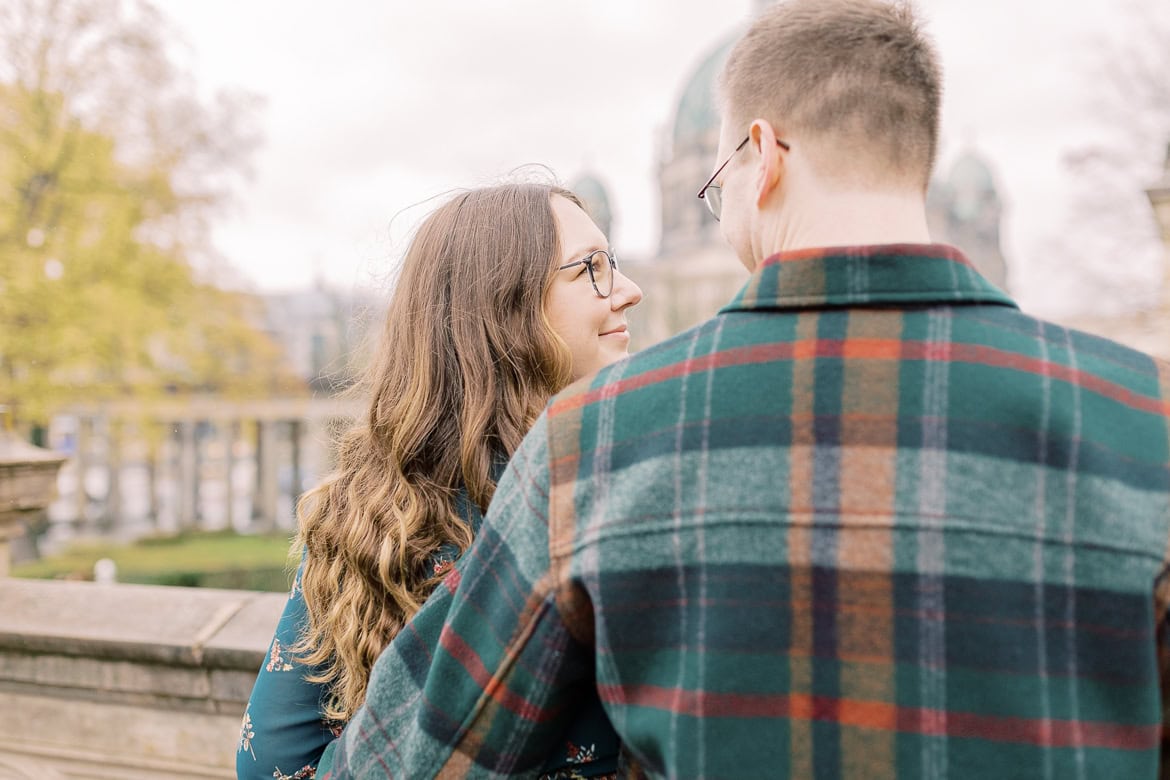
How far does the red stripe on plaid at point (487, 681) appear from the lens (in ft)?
4.36

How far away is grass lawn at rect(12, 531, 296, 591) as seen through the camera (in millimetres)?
14508

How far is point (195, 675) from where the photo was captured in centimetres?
321

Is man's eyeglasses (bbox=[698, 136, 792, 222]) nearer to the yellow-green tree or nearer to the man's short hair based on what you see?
the man's short hair

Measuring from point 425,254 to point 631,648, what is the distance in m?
1.10

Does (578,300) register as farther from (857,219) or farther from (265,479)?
(265,479)

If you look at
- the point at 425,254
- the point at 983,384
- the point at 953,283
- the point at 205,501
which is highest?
the point at 425,254

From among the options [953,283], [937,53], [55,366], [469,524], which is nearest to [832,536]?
[953,283]

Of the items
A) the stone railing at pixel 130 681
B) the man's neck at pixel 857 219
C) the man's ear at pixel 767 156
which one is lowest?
the stone railing at pixel 130 681

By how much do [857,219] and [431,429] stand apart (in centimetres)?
97

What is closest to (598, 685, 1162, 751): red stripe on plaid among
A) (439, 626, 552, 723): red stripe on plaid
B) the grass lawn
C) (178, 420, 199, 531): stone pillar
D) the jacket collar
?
(439, 626, 552, 723): red stripe on plaid

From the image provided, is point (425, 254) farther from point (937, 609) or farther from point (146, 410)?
point (146, 410)

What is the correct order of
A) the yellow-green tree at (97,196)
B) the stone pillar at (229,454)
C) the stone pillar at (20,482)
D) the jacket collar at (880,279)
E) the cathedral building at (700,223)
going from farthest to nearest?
1. the cathedral building at (700,223)
2. the stone pillar at (229,454)
3. the yellow-green tree at (97,196)
4. the stone pillar at (20,482)
5. the jacket collar at (880,279)

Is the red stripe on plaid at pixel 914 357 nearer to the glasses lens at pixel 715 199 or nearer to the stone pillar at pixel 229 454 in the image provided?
the glasses lens at pixel 715 199

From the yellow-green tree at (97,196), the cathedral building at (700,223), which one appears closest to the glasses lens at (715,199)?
the yellow-green tree at (97,196)
